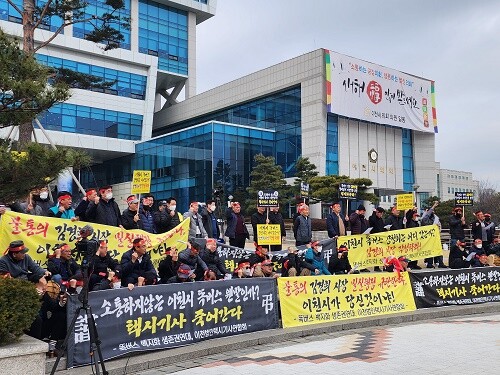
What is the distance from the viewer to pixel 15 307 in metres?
6.25

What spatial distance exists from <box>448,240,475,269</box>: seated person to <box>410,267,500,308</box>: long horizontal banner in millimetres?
1307

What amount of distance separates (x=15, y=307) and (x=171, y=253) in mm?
4017

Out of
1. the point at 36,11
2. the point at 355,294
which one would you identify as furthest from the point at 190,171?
the point at 355,294

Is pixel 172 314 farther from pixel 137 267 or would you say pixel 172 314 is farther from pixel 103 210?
pixel 103 210

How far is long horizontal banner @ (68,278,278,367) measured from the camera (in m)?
7.63

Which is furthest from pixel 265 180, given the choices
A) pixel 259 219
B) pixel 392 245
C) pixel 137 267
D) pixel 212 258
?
pixel 137 267

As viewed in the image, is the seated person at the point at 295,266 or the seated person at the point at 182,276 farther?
the seated person at the point at 295,266

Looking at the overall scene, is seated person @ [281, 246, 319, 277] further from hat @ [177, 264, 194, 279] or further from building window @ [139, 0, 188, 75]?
building window @ [139, 0, 188, 75]

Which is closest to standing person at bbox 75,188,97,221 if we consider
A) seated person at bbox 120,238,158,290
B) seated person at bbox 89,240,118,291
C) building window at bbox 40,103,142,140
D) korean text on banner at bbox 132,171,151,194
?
seated person at bbox 89,240,118,291

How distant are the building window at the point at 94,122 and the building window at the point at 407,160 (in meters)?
26.4

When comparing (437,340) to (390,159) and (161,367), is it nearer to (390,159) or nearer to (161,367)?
(161,367)

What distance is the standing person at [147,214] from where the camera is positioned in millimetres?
11586

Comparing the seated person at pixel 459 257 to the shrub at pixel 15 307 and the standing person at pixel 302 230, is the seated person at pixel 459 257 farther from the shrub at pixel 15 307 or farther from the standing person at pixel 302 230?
the shrub at pixel 15 307

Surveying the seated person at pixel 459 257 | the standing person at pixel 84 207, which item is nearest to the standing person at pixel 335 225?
the seated person at pixel 459 257
